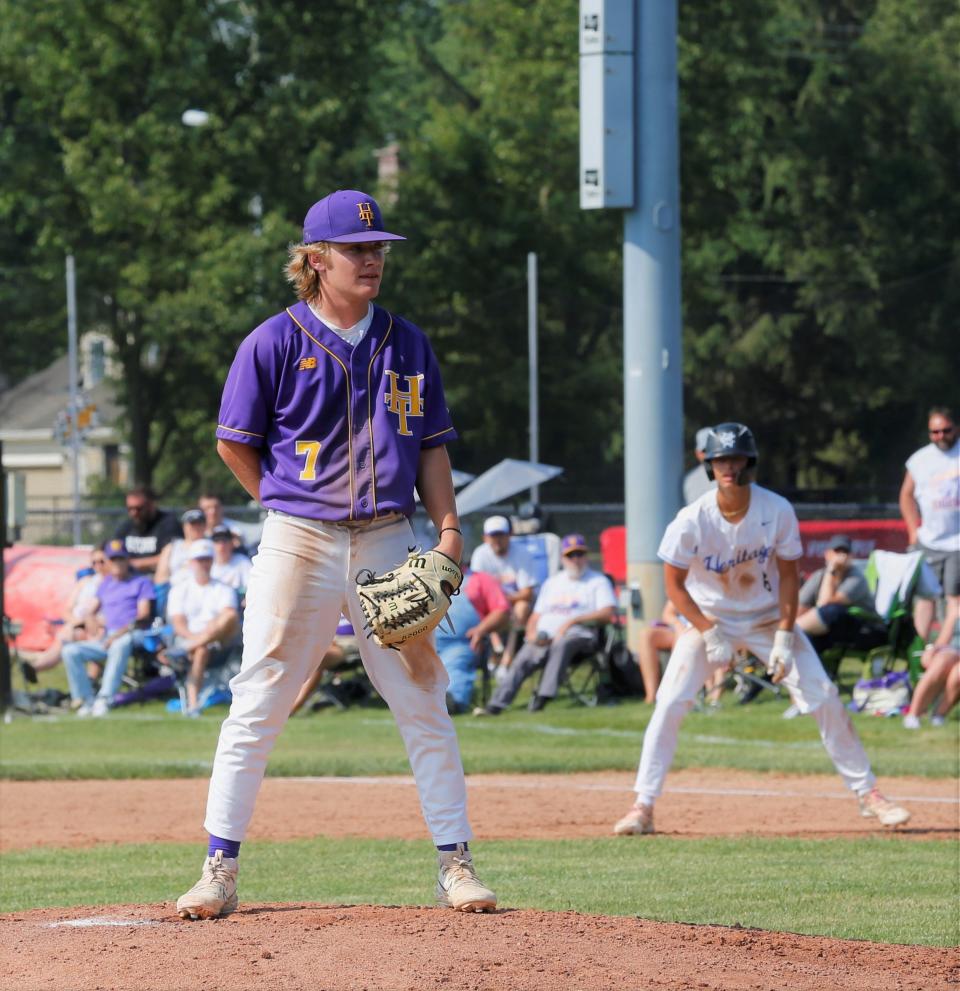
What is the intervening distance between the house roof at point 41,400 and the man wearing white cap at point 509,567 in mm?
44440

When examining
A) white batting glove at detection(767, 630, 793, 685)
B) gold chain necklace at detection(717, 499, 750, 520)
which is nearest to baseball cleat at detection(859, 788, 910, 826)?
white batting glove at detection(767, 630, 793, 685)

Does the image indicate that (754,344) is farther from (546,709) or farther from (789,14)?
(546,709)

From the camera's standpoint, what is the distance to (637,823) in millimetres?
8703

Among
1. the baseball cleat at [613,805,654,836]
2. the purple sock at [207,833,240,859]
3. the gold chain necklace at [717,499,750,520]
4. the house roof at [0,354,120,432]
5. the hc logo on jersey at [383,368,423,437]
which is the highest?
the house roof at [0,354,120,432]

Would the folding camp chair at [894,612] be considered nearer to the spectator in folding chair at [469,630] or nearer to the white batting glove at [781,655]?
the spectator in folding chair at [469,630]

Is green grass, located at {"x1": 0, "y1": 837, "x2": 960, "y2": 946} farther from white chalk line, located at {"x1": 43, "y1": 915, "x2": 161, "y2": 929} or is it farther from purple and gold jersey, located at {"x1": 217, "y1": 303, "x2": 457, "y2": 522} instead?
purple and gold jersey, located at {"x1": 217, "y1": 303, "x2": 457, "y2": 522}

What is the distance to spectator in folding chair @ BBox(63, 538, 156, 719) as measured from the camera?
52.8ft

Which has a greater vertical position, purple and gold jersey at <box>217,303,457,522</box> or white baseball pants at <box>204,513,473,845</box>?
purple and gold jersey at <box>217,303,457,522</box>

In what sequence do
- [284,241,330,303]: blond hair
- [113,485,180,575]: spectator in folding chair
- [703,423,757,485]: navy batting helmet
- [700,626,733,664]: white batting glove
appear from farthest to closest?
1. [113,485,180,575]: spectator in folding chair
2. [700,626,733,664]: white batting glove
3. [703,423,757,485]: navy batting helmet
4. [284,241,330,303]: blond hair

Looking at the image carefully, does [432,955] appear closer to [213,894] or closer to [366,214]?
[213,894]

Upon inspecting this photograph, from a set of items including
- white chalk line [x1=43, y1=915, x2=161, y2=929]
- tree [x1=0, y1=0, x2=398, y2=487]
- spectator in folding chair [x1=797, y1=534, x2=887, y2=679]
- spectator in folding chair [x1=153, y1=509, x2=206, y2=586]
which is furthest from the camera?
tree [x1=0, y1=0, x2=398, y2=487]

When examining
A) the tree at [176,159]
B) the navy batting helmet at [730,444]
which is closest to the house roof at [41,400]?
the tree at [176,159]

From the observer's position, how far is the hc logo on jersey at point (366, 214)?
5441mm

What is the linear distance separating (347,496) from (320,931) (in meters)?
1.30
